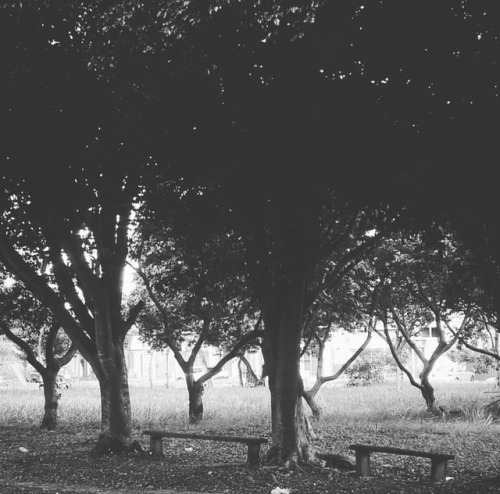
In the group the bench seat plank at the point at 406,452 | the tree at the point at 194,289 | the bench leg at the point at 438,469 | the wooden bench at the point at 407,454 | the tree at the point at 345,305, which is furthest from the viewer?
the tree at the point at 345,305

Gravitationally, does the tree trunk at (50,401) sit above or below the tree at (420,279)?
below

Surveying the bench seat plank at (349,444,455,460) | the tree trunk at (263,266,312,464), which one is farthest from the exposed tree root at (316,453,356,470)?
the bench seat plank at (349,444,455,460)

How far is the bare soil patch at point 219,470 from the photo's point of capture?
806 centimetres

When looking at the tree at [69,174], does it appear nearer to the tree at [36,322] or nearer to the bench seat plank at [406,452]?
the tree at [36,322]

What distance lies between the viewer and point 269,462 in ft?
30.6

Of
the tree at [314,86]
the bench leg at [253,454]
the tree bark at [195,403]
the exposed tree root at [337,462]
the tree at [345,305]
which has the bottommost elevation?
the exposed tree root at [337,462]

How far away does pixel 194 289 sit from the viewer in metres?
11.2

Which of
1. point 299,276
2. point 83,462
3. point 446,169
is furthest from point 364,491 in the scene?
point 83,462

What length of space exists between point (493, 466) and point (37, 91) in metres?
8.33

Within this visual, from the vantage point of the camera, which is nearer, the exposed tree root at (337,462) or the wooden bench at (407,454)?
the wooden bench at (407,454)

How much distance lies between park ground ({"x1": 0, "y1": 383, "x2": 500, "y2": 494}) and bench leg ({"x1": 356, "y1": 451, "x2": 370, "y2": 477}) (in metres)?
0.16

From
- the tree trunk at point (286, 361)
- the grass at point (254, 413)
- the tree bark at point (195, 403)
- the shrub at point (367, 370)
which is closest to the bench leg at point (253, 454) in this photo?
the tree trunk at point (286, 361)

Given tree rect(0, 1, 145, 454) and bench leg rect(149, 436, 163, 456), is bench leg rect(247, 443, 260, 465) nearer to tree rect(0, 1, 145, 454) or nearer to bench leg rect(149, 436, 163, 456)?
bench leg rect(149, 436, 163, 456)

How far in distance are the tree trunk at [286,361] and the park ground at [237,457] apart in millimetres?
376
